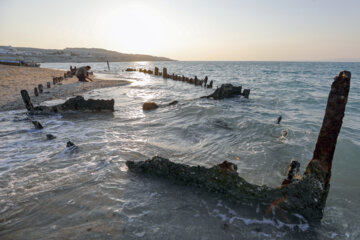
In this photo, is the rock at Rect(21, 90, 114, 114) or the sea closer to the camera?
the sea

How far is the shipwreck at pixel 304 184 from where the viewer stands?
11.1 ft

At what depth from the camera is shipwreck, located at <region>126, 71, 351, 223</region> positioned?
338cm

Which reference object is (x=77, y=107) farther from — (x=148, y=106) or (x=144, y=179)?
(x=144, y=179)

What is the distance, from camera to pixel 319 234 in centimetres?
337

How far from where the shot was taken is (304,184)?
11.7 feet

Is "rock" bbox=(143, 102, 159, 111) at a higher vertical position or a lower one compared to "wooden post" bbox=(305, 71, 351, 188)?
lower

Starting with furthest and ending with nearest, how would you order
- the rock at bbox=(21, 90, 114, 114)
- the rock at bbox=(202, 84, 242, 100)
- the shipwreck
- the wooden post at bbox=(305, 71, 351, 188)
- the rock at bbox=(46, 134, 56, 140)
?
1. the rock at bbox=(202, 84, 242, 100)
2. the rock at bbox=(21, 90, 114, 114)
3. the rock at bbox=(46, 134, 56, 140)
4. the shipwreck
5. the wooden post at bbox=(305, 71, 351, 188)

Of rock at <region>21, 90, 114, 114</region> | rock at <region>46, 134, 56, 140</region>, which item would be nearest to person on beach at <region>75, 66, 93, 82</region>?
rock at <region>21, 90, 114, 114</region>

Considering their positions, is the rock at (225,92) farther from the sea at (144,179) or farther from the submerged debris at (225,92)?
the sea at (144,179)

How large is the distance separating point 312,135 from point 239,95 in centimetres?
999

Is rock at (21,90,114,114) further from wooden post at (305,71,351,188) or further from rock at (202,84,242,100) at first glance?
wooden post at (305,71,351,188)

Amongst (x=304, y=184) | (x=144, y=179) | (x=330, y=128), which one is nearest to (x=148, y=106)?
(x=144, y=179)

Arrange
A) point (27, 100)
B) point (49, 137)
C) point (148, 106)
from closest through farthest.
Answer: point (49, 137) → point (27, 100) → point (148, 106)

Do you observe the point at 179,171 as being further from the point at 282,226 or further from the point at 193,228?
the point at 282,226
